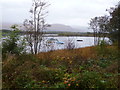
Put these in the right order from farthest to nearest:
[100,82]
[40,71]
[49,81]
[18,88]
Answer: [40,71] < [49,81] < [18,88] < [100,82]

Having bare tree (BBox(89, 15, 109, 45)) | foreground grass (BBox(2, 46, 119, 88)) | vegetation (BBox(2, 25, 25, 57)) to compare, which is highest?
bare tree (BBox(89, 15, 109, 45))

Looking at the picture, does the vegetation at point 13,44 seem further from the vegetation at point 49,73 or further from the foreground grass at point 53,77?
the foreground grass at point 53,77

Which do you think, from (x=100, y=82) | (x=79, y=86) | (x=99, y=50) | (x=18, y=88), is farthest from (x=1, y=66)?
(x=99, y=50)

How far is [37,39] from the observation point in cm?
780

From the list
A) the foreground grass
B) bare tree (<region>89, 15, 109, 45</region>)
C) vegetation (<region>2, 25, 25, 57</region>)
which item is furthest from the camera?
bare tree (<region>89, 15, 109, 45</region>)

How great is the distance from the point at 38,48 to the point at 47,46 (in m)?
0.75

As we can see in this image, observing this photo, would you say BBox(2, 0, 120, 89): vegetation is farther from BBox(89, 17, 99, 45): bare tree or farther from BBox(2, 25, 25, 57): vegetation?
BBox(89, 17, 99, 45): bare tree

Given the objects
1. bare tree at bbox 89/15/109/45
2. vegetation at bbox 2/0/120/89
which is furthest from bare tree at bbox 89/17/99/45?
vegetation at bbox 2/0/120/89

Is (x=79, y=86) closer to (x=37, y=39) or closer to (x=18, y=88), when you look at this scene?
(x=18, y=88)

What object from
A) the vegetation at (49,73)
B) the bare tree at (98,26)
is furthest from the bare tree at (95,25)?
the vegetation at (49,73)

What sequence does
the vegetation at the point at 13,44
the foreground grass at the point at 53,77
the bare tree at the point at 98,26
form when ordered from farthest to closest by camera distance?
the bare tree at the point at 98,26, the vegetation at the point at 13,44, the foreground grass at the point at 53,77

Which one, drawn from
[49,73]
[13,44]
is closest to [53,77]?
[49,73]

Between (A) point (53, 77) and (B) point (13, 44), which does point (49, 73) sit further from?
(B) point (13, 44)

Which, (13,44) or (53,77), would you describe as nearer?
(53,77)
